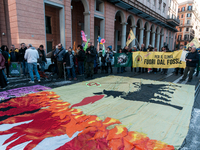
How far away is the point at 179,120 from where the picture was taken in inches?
124

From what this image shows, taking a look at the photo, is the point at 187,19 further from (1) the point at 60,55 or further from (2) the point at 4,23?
(1) the point at 60,55

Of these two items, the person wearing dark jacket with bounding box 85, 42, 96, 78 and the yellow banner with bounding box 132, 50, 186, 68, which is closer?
the person wearing dark jacket with bounding box 85, 42, 96, 78

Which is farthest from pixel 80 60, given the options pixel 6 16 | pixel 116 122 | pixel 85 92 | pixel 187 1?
pixel 187 1

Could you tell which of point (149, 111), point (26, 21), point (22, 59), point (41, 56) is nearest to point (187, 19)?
point (26, 21)

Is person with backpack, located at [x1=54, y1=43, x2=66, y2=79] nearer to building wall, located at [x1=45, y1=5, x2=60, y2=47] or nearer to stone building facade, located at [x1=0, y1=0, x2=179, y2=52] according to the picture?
stone building facade, located at [x1=0, y1=0, x2=179, y2=52]

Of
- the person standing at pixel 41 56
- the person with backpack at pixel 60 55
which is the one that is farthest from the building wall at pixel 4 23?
the person with backpack at pixel 60 55

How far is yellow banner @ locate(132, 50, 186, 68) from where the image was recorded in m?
8.70

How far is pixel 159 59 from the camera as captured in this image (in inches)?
363

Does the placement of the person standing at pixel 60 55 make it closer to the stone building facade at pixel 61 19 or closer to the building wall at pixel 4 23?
the stone building facade at pixel 61 19

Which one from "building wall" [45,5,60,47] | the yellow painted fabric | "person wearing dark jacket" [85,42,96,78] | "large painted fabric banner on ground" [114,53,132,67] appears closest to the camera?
the yellow painted fabric

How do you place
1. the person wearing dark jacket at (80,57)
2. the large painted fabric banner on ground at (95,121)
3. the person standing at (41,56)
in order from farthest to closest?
the person wearing dark jacket at (80,57) → the person standing at (41,56) → the large painted fabric banner on ground at (95,121)

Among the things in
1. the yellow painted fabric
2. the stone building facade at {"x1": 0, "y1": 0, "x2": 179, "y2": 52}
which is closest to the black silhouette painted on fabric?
the yellow painted fabric

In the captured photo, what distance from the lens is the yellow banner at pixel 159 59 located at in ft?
28.5

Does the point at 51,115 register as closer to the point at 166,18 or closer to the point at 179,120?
the point at 179,120
